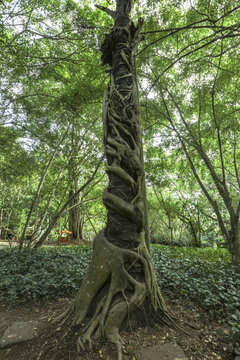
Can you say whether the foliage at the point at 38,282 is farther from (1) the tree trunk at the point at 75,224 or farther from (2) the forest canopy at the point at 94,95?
(1) the tree trunk at the point at 75,224

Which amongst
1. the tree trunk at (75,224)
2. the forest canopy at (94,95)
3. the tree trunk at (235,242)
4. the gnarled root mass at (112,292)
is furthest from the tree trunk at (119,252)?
the tree trunk at (75,224)

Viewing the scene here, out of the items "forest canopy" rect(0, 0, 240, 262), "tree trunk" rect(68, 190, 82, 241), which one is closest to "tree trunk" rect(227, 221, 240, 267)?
"forest canopy" rect(0, 0, 240, 262)

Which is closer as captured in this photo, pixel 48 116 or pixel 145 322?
pixel 145 322

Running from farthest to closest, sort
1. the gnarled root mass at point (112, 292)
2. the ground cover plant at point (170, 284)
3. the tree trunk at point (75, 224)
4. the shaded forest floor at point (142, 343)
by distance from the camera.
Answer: the tree trunk at point (75, 224) → the ground cover plant at point (170, 284) → the gnarled root mass at point (112, 292) → the shaded forest floor at point (142, 343)

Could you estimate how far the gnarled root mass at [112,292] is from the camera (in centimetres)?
144

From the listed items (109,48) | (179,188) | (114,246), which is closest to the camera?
(114,246)

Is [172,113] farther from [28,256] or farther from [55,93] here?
[28,256]

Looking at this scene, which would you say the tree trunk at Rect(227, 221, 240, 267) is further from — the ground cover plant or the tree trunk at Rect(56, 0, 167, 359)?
the tree trunk at Rect(56, 0, 167, 359)

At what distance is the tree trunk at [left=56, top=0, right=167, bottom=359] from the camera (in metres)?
1.49

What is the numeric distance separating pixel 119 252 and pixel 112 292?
32cm

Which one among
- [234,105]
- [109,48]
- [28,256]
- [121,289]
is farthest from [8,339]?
[234,105]

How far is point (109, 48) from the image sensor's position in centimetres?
246

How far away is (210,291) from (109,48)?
3.40 metres

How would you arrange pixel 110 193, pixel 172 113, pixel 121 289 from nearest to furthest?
pixel 121 289, pixel 110 193, pixel 172 113
